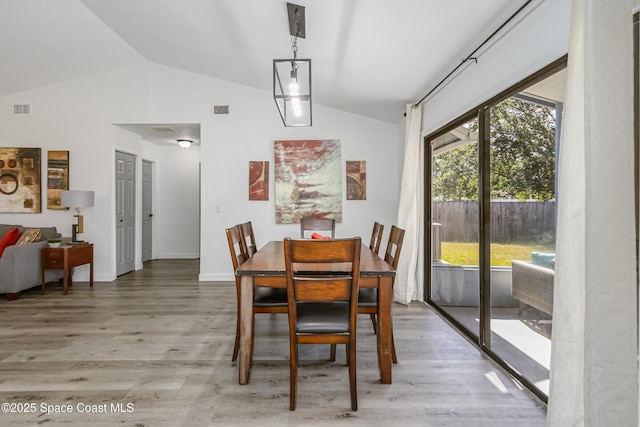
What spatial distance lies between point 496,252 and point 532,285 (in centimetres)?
38

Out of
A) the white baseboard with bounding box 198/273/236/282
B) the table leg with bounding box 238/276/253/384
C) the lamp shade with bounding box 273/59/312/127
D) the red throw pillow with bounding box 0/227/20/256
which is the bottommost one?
the white baseboard with bounding box 198/273/236/282

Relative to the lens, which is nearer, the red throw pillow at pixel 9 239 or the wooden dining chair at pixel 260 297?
the wooden dining chair at pixel 260 297

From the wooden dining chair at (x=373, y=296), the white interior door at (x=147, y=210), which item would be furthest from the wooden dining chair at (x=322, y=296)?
the white interior door at (x=147, y=210)

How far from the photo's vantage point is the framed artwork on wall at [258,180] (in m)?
5.04

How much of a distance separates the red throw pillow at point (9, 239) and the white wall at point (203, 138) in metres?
0.72

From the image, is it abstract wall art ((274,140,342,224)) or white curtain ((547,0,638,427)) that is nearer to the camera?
white curtain ((547,0,638,427))

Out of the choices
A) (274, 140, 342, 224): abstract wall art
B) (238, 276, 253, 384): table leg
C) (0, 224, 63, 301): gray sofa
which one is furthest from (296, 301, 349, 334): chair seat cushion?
(0, 224, 63, 301): gray sofa

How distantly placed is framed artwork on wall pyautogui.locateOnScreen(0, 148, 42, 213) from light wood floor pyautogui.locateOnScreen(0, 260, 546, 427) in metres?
2.07

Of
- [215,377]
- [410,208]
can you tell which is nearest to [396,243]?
[215,377]

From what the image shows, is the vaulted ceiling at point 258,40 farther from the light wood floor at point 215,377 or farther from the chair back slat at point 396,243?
the light wood floor at point 215,377

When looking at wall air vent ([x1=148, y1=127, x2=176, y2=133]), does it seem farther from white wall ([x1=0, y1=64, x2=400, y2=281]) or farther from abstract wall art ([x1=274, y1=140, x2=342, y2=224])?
abstract wall art ([x1=274, y1=140, x2=342, y2=224])

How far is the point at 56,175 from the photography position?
4.98m

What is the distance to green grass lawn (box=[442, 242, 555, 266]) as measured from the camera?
219 cm

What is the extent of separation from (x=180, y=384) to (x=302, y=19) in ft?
9.56
